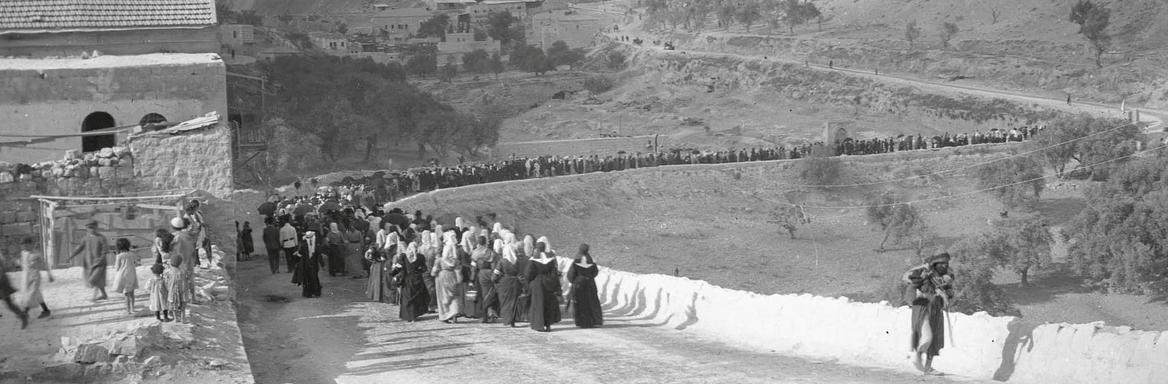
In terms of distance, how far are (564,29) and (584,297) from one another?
99.2 metres

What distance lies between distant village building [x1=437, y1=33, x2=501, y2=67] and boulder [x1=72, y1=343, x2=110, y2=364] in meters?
94.0

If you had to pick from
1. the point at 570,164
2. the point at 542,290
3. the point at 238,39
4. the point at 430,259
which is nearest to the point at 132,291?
the point at 430,259

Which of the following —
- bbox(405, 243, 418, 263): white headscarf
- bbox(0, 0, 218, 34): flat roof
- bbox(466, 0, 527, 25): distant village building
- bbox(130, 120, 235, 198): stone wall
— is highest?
bbox(466, 0, 527, 25): distant village building

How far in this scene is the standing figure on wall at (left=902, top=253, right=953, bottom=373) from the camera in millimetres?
14328

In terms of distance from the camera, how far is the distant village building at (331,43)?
329 feet

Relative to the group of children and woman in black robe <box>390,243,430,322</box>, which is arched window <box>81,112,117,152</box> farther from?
the group of children

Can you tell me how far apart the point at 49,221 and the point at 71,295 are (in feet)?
8.02

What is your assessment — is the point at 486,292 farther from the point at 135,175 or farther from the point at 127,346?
the point at 127,346

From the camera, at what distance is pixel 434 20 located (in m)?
123

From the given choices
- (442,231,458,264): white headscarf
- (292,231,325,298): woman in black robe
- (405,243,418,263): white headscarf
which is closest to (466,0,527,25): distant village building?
(292,231,325,298): woman in black robe

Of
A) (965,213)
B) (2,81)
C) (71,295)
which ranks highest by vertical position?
(2,81)

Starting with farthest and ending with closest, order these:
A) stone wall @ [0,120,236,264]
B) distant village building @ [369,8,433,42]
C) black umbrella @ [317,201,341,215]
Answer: distant village building @ [369,8,433,42] < black umbrella @ [317,201,341,215] < stone wall @ [0,120,236,264]

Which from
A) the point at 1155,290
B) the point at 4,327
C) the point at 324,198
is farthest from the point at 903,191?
the point at 4,327

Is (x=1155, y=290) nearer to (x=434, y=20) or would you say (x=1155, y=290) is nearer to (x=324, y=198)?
(x=324, y=198)
